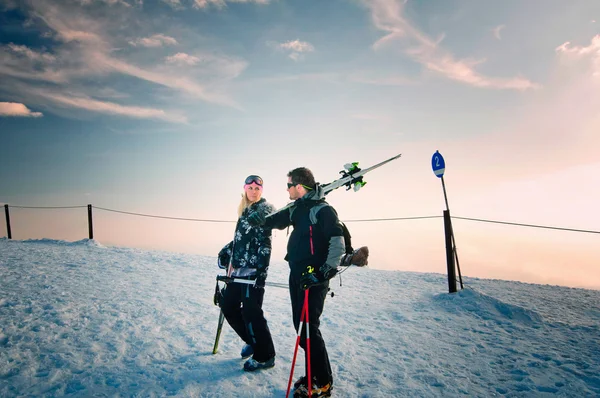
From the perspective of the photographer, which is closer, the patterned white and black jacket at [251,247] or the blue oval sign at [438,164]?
the patterned white and black jacket at [251,247]

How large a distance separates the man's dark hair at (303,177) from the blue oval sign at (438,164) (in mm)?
4482

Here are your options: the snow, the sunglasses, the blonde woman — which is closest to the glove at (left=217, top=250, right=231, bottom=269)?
the blonde woman

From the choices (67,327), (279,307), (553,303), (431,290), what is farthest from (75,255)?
(553,303)

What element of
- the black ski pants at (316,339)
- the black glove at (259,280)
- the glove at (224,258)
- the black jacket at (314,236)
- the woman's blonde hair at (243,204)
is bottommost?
the black ski pants at (316,339)

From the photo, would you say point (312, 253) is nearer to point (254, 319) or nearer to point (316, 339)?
point (316, 339)

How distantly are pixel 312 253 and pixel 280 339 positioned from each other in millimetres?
2139

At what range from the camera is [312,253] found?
2955 millimetres

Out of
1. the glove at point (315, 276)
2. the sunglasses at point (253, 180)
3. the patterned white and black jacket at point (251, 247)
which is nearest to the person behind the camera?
the glove at point (315, 276)

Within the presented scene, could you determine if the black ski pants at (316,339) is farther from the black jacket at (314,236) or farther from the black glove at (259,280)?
the black glove at (259,280)

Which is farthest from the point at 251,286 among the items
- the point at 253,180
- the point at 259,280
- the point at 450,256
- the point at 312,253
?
the point at 450,256

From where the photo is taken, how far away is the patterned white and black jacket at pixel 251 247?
135 inches

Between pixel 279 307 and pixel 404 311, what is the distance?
8.21ft

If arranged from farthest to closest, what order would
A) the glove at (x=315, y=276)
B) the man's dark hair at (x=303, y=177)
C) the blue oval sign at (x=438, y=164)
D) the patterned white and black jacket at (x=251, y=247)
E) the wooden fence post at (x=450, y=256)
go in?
1. the blue oval sign at (x=438, y=164)
2. the wooden fence post at (x=450, y=256)
3. the patterned white and black jacket at (x=251, y=247)
4. the man's dark hair at (x=303, y=177)
5. the glove at (x=315, y=276)

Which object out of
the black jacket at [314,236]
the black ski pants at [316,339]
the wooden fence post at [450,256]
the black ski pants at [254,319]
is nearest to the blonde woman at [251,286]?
the black ski pants at [254,319]
